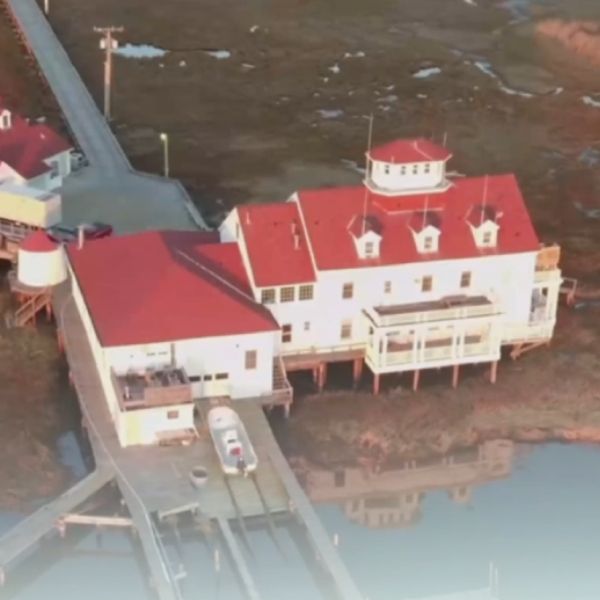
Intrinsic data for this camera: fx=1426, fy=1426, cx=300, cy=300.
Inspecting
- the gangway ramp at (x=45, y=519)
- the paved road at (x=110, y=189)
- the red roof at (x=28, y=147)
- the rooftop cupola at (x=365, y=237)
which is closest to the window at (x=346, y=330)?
the rooftop cupola at (x=365, y=237)

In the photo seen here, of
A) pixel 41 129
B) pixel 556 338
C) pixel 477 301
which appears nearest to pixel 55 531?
pixel 477 301

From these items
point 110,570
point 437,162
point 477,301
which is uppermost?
point 437,162

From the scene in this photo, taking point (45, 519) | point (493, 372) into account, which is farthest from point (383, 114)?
point (45, 519)

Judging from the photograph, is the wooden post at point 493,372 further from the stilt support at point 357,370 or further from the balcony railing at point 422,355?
the stilt support at point 357,370

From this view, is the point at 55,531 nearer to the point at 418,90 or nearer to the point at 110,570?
the point at 110,570

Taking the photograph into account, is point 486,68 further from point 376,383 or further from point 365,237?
point 376,383

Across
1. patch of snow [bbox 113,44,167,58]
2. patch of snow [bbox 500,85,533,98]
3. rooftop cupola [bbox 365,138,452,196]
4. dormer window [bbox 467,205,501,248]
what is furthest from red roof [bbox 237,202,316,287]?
patch of snow [bbox 113,44,167,58]

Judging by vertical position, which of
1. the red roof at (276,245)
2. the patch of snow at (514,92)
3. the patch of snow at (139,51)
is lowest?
the patch of snow at (514,92)

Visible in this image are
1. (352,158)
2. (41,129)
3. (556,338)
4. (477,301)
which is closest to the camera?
(477,301)
